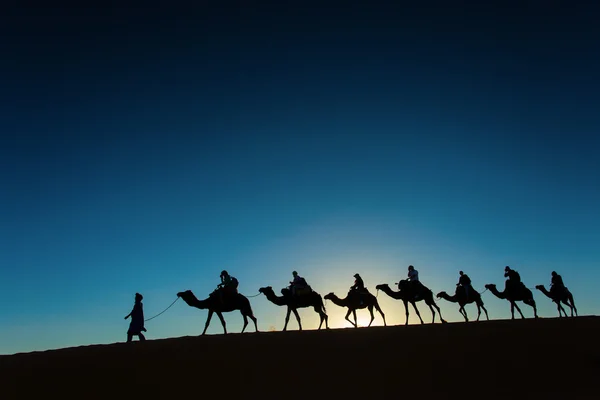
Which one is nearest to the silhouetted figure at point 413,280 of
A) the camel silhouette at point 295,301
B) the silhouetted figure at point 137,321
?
the camel silhouette at point 295,301

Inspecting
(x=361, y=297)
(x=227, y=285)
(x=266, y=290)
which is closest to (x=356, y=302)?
(x=361, y=297)

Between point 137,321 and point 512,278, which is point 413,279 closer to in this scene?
point 512,278

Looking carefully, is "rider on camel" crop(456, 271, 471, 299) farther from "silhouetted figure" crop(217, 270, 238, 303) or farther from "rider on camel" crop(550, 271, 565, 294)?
"silhouetted figure" crop(217, 270, 238, 303)

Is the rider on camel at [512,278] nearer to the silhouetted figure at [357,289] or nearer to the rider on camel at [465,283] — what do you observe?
the rider on camel at [465,283]

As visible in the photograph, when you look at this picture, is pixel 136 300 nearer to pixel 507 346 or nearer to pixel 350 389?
pixel 350 389

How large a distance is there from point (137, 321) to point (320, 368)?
29.5 feet

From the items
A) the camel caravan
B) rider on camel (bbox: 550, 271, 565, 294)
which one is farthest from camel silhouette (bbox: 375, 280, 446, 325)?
rider on camel (bbox: 550, 271, 565, 294)

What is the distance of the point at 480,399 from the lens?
9.68 metres

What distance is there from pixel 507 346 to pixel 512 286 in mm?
11852

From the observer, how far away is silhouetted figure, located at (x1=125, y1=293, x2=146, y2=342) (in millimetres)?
17672

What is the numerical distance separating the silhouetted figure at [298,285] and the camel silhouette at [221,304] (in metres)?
2.23

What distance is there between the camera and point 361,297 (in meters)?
22.3

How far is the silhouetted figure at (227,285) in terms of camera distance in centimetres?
1891

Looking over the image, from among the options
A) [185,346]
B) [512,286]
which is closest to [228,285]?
[185,346]
